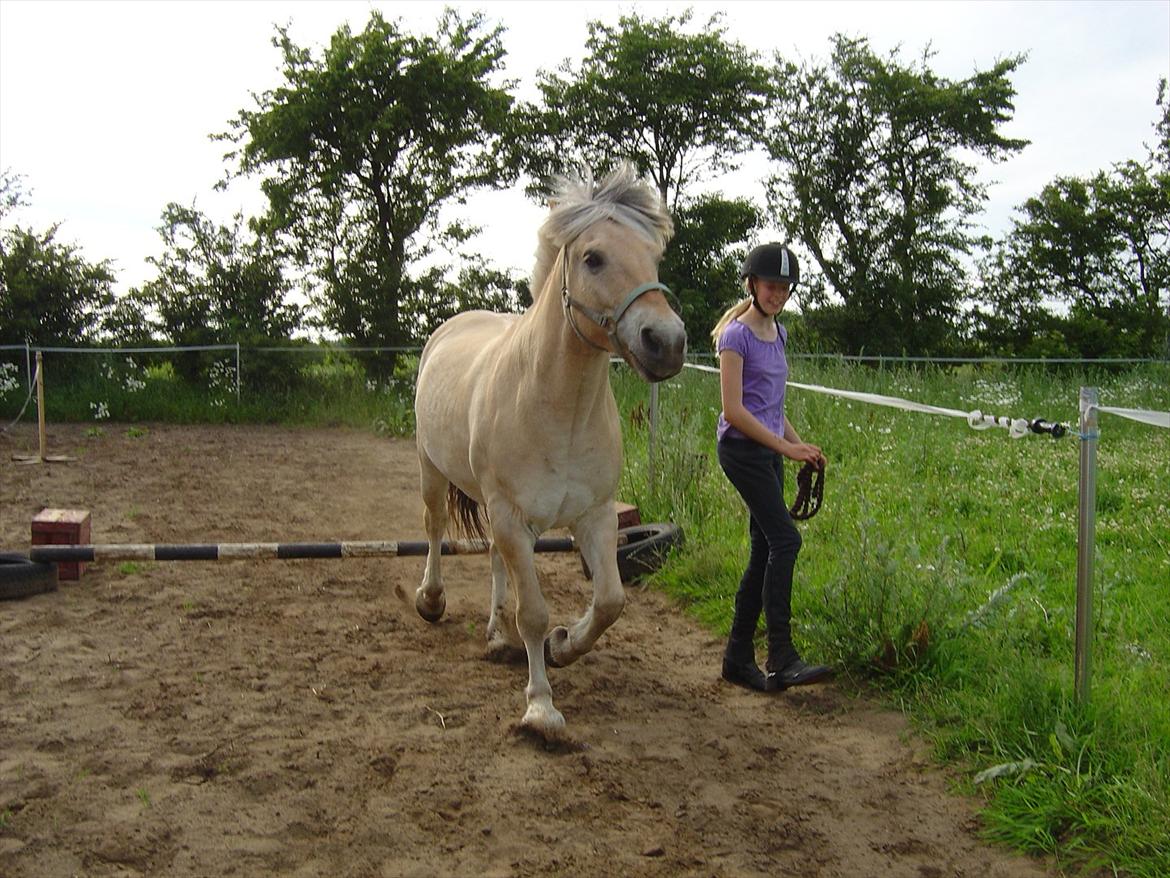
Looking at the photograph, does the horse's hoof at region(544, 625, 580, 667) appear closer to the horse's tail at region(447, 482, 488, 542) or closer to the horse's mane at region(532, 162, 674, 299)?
the horse's tail at region(447, 482, 488, 542)

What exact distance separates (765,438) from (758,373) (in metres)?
0.32

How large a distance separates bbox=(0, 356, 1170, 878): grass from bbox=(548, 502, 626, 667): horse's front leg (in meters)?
1.22

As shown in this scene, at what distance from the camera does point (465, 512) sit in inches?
222

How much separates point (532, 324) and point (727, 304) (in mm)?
20950

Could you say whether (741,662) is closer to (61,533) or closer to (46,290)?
(61,533)

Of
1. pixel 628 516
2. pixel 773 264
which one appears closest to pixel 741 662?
pixel 773 264

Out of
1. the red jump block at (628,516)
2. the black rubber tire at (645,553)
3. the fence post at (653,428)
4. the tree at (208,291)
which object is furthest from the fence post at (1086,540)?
the tree at (208,291)

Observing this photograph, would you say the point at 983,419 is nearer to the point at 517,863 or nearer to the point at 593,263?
the point at 593,263

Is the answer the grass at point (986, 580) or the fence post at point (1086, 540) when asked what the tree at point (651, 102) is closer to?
the grass at point (986, 580)

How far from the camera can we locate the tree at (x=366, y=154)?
19.6 meters

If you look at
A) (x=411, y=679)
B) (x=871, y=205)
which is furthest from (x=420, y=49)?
(x=411, y=679)

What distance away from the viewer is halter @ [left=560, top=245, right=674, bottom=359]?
3291mm

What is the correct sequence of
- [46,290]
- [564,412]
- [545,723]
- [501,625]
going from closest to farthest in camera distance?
1. [545,723]
2. [564,412]
3. [501,625]
4. [46,290]

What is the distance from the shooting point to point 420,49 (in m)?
20.9
